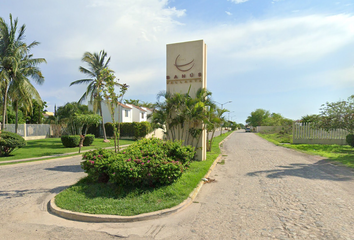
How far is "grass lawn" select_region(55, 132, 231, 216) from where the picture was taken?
5.26 metres

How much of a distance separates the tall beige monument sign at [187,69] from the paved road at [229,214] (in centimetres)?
546

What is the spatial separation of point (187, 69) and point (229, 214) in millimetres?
8693

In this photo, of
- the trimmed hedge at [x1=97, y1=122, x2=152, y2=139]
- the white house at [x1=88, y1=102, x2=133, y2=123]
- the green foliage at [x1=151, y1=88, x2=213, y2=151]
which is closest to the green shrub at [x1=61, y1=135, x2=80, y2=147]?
the trimmed hedge at [x1=97, y1=122, x2=152, y2=139]

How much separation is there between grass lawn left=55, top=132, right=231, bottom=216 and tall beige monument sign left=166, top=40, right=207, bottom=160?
6.30m

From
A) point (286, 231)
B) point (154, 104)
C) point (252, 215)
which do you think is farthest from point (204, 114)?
point (286, 231)

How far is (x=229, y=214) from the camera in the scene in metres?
5.19

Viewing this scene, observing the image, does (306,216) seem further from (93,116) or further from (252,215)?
(93,116)

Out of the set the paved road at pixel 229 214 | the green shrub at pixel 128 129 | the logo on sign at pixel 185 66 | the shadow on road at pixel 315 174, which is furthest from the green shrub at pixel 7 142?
the green shrub at pixel 128 129

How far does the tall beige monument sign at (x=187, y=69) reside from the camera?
40.6ft

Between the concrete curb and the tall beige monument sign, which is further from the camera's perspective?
the tall beige monument sign

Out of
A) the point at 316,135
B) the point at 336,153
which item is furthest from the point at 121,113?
the point at 336,153

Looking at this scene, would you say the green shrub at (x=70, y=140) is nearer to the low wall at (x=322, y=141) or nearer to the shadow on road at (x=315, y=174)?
the shadow on road at (x=315, y=174)

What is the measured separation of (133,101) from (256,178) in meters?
64.5

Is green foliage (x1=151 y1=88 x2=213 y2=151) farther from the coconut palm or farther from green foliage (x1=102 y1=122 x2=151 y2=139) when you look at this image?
green foliage (x1=102 y1=122 x2=151 y2=139)
